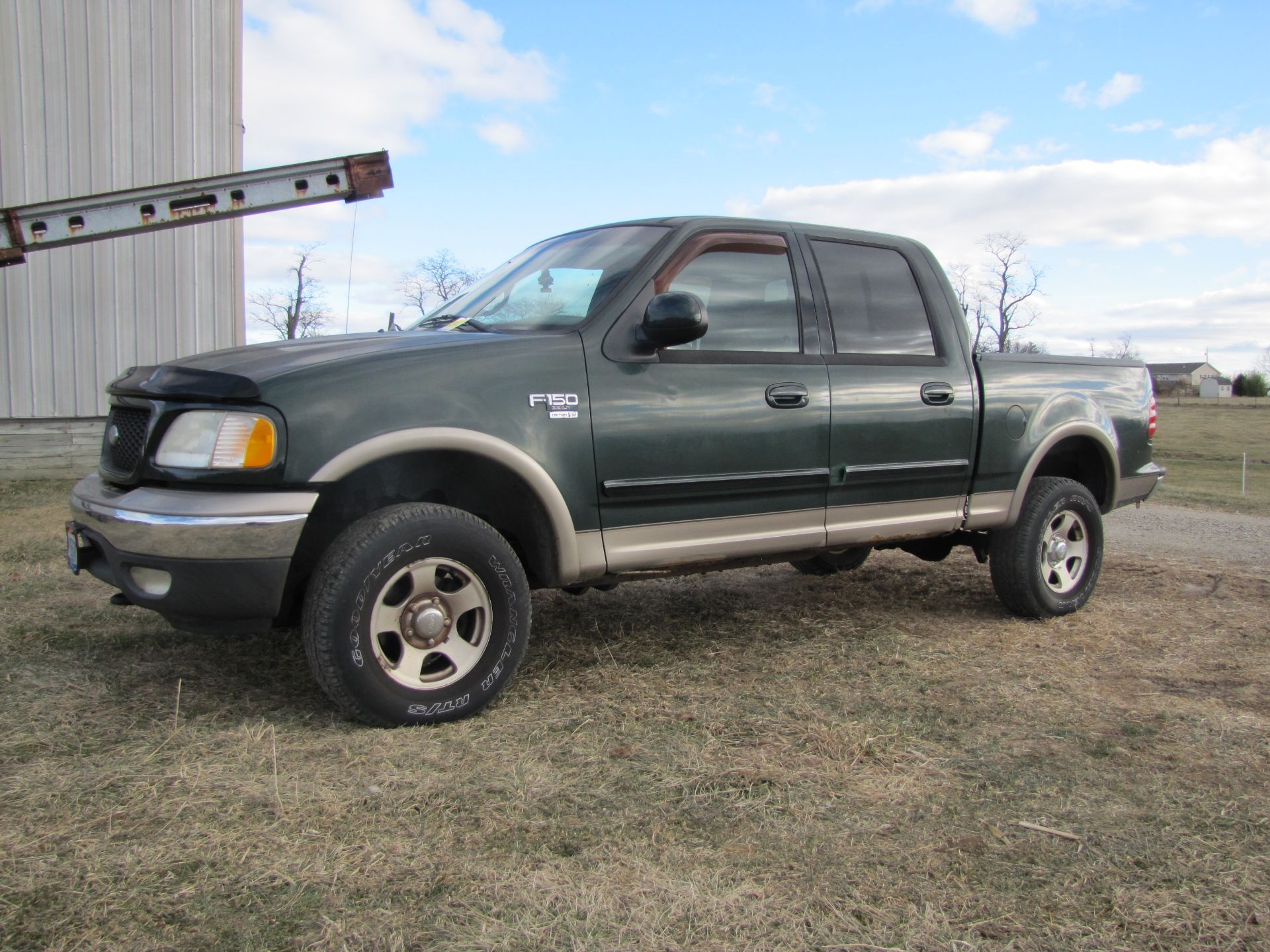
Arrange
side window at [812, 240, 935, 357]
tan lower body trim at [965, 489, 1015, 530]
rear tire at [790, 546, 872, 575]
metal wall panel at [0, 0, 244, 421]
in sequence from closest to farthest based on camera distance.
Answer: side window at [812, 240, 935, 357], tan lower body trim at [965, 489, 1015, 530], rear tire at [790, 546, 872, 575], metal wall panel at [0, 0, 244, 421]

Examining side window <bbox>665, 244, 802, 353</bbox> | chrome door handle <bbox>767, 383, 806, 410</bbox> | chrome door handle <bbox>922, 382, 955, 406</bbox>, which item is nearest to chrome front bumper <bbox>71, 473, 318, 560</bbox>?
side window <bbox>665, 244, 802, 353</bbox>

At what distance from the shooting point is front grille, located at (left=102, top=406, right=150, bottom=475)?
3.29 m

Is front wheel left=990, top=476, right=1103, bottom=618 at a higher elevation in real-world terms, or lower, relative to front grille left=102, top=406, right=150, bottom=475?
lower

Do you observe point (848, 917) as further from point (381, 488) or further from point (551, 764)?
point (381, 488)

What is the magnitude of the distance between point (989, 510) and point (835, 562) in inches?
57.1

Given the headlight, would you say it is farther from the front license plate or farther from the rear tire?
the rear tire

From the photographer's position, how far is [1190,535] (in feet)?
28.0

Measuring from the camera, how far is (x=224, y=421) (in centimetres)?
306

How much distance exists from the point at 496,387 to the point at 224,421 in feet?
2.92

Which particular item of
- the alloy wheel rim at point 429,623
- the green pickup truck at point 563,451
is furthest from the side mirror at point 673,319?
the alloy wheel rim at point 429,623

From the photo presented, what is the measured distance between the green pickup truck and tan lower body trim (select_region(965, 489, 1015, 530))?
0.07 ft

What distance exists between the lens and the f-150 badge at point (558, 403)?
3.50 metres

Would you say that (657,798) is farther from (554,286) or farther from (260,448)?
(554,286)

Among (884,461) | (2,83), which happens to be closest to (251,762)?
(884,461)
